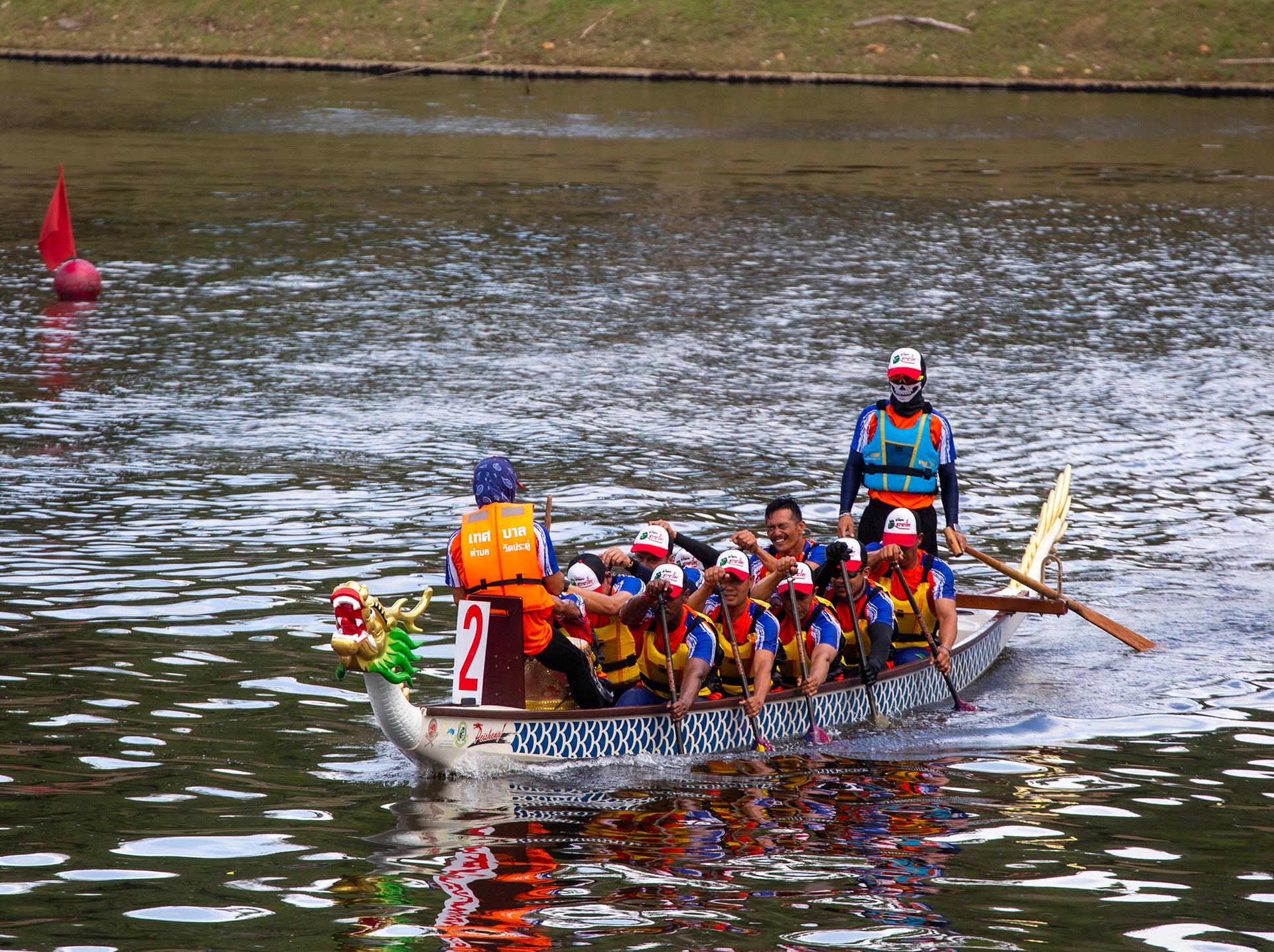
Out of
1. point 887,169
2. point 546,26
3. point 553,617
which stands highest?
point 546,26

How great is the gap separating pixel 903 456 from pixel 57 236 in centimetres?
1999

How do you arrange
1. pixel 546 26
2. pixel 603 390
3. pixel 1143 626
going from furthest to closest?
1. pixel 546 26
2. pixel 603 390
3. pixel 1143 626

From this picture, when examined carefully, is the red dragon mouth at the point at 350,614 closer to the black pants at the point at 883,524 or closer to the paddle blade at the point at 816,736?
the paddle blade at the point at 816,736

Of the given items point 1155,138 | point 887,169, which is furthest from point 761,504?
point 1155,138

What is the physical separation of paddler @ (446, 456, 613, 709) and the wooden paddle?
4.87 metres

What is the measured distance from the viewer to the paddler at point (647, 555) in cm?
1174

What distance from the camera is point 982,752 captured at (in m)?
12.0

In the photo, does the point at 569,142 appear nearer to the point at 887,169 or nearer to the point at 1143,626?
the point at 887,169

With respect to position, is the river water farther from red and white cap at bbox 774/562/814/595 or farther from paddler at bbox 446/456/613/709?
red and white cap at bbox 774/562/814/595

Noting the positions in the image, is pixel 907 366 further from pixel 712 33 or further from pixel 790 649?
pixel 712 33

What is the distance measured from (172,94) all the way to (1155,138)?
33.8 meters

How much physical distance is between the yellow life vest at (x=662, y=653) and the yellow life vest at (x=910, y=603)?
7.47ft

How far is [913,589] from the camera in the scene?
44.4 ft

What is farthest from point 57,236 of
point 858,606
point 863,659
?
point 863,659
